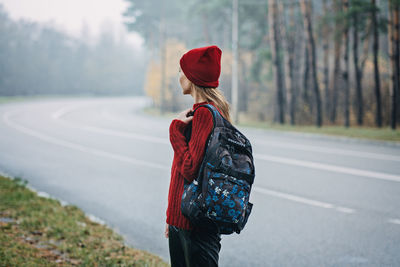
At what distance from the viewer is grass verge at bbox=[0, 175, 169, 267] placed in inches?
157

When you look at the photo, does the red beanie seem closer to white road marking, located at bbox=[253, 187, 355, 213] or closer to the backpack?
the backpack

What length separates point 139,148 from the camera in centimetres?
1249

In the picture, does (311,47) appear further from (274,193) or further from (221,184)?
(221,184)

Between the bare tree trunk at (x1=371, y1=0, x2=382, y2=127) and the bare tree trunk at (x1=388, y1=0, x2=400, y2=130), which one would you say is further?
the bare tree trunk at (x1=371, y1=0, x2=382, y2=127)

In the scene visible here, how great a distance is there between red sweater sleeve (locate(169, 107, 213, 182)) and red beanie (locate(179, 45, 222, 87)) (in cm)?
20

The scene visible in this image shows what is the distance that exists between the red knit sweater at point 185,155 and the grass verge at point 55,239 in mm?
1808

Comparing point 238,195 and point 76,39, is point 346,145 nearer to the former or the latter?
point 238,195

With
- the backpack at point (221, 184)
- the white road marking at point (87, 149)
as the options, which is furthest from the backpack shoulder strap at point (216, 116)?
the white road marking at point (87, 149)

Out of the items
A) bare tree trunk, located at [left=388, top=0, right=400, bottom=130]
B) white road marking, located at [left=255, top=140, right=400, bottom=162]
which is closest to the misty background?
bare tree trunk, located at [left=388, top=0, right=400, bottom=130]

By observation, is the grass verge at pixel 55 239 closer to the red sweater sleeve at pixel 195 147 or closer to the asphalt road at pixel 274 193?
the asphalt road at pixel 274 193

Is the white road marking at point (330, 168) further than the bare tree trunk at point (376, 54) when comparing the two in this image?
No

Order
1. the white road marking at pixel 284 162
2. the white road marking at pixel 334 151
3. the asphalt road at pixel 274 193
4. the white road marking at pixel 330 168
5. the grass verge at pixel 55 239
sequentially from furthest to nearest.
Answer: the white road marking at pixel 334 151, the white road marking at pixel 330 168, the white road marking at pixel 284 162, the asphalt road at pixel 274 193, the grass verge at pixel 55 239

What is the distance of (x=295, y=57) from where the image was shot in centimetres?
3262

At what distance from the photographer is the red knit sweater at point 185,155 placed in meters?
2.21
